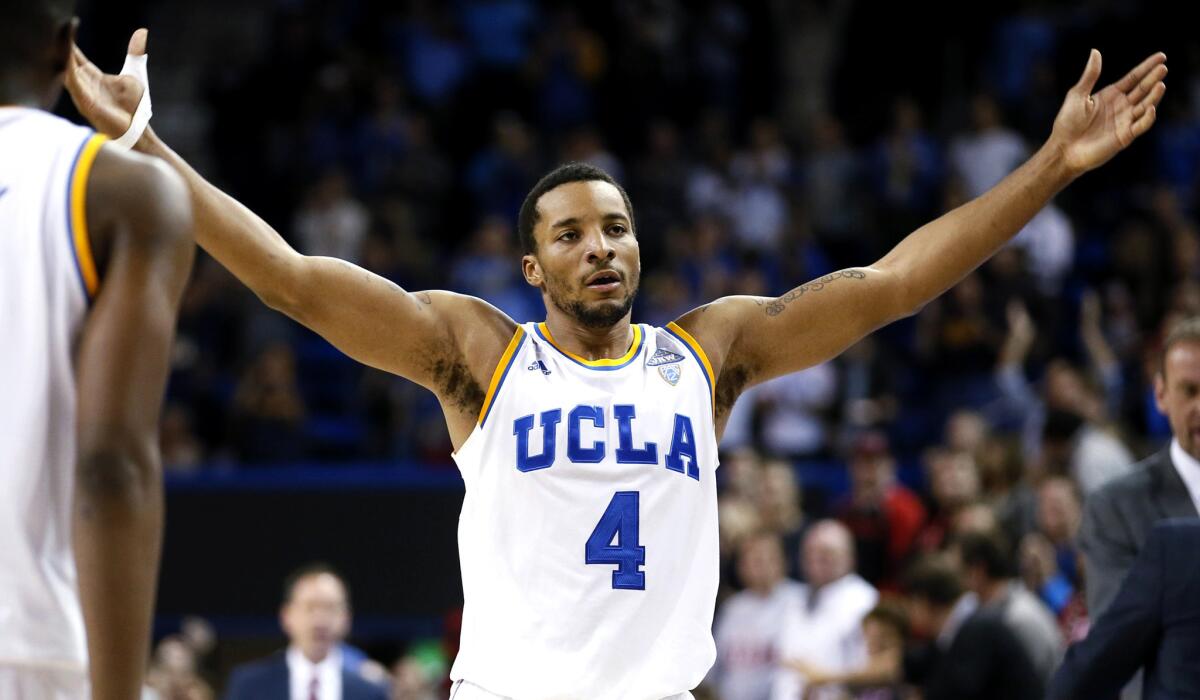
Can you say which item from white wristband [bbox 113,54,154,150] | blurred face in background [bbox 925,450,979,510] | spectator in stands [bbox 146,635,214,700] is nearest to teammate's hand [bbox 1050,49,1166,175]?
white wristband [bbox 113,54,154,150]

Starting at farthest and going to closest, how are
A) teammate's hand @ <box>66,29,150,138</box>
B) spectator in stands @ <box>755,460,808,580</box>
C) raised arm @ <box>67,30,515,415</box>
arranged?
1. spectator in stands @ <box>755,460,808,580</box>
2. raised arm @ <box>67,30,515,415</box>
3. teammate's hand @ <box>66,29,150,138</box>

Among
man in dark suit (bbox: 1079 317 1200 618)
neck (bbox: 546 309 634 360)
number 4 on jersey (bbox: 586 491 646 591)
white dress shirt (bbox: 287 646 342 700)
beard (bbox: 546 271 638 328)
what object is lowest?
number 4 on jersey (bbox: 586 491 646 591)

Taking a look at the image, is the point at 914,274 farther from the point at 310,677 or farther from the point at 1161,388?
the point at 310,677

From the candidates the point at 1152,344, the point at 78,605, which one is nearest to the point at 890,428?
the point at 1152,344

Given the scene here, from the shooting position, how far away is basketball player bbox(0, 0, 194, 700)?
98.5 inches

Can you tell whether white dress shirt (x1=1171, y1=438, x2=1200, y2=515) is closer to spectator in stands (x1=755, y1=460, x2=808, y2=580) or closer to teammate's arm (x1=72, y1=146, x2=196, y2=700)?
teammate's arm (x1=72, y1=146, x2=196, y2=700)

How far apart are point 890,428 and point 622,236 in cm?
936

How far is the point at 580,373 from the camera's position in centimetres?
487

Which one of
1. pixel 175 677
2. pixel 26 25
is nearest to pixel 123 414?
pixel 26 25

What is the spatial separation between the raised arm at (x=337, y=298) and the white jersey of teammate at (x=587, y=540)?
18 cm

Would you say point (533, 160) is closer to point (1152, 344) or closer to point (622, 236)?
point (1152, 344)

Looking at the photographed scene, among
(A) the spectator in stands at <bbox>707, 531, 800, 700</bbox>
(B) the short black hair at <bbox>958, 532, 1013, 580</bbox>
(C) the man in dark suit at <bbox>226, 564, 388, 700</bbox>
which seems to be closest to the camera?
(B) the short black hair at <bbox>958, 532, 1013, 580</bbox>

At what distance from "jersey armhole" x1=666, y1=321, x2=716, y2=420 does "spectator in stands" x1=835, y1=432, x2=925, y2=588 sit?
20.7 feet

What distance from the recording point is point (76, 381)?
2.59 m
